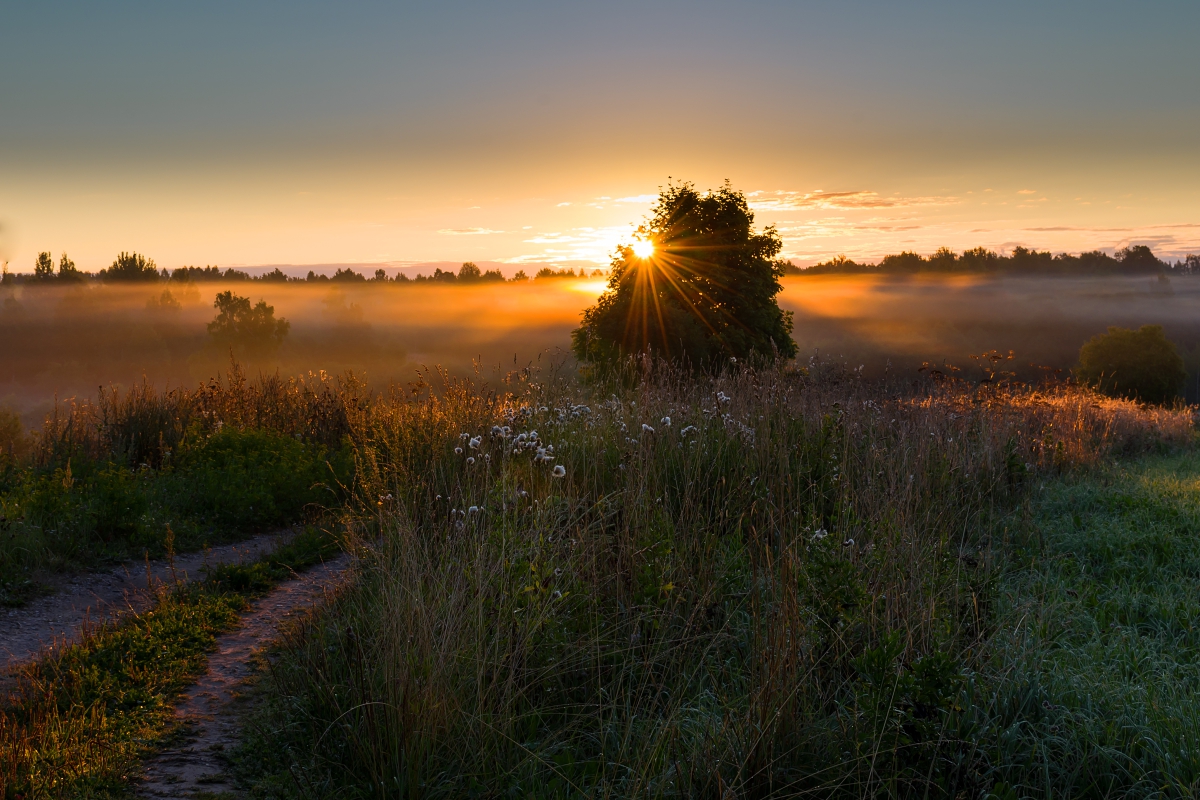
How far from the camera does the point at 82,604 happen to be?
18.6ft

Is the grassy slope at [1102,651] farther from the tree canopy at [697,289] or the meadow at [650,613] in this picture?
the tree canopy at [697,289]

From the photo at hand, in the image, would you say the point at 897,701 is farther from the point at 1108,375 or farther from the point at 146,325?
the point at 146,325

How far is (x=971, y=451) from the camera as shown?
8.21 meters

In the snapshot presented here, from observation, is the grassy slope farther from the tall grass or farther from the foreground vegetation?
the foreground vegetation

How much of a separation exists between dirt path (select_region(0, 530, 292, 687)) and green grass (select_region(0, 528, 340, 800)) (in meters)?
0.19

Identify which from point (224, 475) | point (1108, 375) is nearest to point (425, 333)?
point (1108, 375)

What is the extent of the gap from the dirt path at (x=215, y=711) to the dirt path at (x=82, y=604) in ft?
2.25

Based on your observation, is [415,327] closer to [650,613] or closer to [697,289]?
[697,289]

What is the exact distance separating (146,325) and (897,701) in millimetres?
123309

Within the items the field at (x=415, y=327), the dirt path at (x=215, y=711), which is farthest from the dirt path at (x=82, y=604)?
the field at (x=415, y=327)

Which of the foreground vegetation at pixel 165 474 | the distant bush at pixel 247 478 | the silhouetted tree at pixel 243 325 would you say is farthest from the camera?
the silhouetted tree at pixel 243 325

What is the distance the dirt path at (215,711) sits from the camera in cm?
321

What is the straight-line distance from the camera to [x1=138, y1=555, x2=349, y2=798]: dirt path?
3.21 metres

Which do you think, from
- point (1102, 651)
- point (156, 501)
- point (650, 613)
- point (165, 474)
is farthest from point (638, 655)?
point (165, 474)
